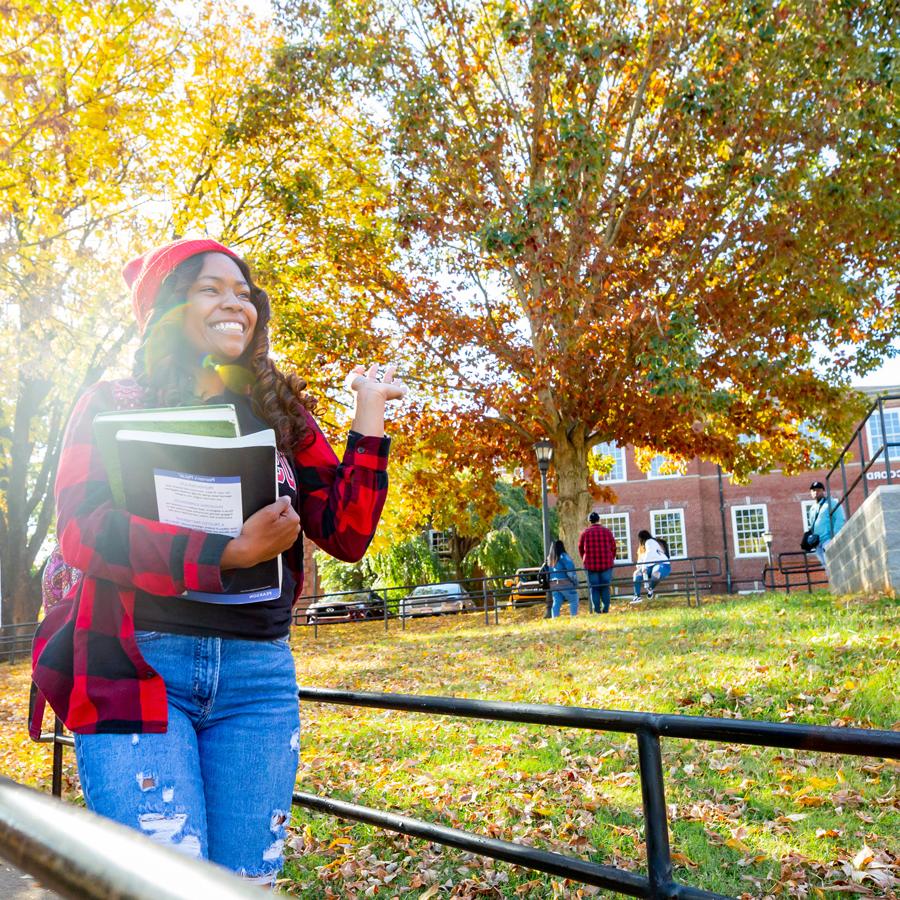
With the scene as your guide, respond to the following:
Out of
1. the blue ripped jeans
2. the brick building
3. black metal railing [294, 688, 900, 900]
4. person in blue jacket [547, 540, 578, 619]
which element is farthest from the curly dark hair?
the brick building

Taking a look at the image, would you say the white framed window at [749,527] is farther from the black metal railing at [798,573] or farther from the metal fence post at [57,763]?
the metal fence post at [57,763]

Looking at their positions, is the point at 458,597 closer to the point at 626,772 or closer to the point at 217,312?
the point at 626,772

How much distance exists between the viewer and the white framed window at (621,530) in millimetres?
43781

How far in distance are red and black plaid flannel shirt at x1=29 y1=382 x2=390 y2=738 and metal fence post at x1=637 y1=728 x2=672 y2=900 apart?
4.20 ft

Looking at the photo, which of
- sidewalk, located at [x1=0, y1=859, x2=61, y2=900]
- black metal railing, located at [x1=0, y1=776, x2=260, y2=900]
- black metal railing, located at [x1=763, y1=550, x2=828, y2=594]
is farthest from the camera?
black metal railing, located at [x1=763, y1=550, x2=828, y2=594]

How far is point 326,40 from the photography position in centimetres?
1658

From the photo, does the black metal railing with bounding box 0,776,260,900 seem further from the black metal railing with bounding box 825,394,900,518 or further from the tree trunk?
the tree trunk

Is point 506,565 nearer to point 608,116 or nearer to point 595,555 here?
point 595,555

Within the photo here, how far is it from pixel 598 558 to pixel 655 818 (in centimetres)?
1448

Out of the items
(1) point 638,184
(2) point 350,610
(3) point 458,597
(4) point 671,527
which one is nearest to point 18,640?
(2) point 350,610

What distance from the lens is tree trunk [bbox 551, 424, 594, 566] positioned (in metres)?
20.0

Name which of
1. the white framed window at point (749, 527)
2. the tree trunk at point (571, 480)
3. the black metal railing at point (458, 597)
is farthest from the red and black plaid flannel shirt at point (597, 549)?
the white framed window at point (749, 527)

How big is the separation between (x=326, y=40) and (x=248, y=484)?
16.4 metres

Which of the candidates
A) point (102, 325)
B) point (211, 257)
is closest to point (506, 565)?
point (102, 325)
